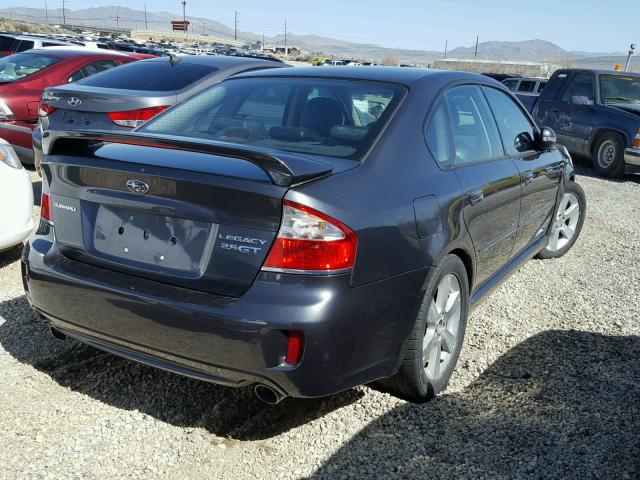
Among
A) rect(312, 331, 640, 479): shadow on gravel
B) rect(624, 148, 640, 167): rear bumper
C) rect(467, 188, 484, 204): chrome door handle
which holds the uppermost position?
rect(467, 188, 484, 204): chrome door handle

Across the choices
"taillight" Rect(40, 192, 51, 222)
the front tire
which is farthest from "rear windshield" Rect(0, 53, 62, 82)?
the front tire

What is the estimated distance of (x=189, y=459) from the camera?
281 cm

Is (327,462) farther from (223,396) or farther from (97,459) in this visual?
(97,459)

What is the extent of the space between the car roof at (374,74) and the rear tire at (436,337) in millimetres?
1007

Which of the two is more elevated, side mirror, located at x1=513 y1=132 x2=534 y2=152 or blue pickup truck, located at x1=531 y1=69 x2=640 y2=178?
side mirror, located at x1=513 y1=132 x2=534 y2=152

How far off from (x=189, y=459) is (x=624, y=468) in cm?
184

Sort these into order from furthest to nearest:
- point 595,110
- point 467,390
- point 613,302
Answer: point 595,110, point 613,302, point 467,390

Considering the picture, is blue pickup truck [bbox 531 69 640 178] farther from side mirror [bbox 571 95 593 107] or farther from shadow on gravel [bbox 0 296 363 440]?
shadow on gravel [bbox 0 296 363 440]

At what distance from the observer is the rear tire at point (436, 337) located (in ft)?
9.99

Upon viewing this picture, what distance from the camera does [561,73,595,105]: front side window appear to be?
454 inches

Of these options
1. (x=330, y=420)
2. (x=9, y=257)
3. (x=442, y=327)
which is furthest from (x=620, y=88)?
(x=330, y=420)

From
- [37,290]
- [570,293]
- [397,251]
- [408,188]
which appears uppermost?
[408,188]

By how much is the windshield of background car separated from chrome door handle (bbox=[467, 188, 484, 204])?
9.18 m

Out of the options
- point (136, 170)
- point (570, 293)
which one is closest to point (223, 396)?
point (136, 170)
